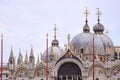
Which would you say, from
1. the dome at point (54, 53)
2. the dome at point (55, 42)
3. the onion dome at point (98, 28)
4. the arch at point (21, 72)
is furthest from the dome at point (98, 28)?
the arch at point (21, 72)

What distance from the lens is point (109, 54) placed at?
81062 mm

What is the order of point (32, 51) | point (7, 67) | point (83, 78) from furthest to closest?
1. point (32, 51)
2. point (7, 67)
3. point (83, 78)

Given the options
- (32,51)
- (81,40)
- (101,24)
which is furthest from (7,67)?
(101,24)

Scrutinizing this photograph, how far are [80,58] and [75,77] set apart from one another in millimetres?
2872

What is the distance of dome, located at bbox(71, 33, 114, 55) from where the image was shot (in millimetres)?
81000

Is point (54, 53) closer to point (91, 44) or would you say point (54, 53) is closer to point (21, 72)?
point (91, 44)

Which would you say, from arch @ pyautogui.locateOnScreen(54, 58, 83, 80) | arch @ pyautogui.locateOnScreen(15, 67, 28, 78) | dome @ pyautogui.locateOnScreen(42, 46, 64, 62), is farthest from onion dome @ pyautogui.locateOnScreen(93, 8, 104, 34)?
arch @ pyautogui.locateOnScreen(15, 67, 28, 78)

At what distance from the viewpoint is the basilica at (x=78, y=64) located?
236 ft

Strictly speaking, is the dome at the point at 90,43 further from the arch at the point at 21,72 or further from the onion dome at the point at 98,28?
the arch at the point at 21,72

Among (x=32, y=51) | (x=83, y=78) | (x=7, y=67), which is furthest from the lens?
(x=32, y=51)

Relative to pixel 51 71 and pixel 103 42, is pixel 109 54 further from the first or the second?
pixel 51 71

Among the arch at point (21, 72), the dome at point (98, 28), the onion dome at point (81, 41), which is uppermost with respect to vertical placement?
the dome at point (98, 28)

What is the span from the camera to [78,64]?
73.1 metres

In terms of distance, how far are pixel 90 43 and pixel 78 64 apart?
9213 mm
